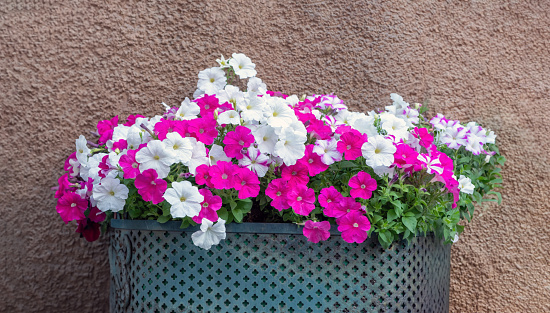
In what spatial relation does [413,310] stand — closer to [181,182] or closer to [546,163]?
[181,182]

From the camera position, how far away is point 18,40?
176 cm

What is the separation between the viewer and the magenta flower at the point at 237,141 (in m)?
1.13

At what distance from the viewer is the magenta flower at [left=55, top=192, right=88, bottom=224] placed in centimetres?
129

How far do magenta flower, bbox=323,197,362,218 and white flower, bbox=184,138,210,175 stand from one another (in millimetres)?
331

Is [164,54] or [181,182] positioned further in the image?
[164,54]

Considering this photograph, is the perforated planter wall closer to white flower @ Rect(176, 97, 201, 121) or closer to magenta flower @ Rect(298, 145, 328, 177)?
magenta flower @ Rect(298, 145, 328, 177)

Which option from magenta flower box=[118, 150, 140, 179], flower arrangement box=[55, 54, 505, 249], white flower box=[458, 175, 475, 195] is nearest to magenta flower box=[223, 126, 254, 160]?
flower arrangement box=[55, 54, 505, 249]

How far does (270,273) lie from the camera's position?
1.14m

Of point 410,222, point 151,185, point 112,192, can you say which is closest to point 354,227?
point 410,222

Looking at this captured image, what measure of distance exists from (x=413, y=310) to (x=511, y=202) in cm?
80

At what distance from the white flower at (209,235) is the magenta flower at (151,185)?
131mm

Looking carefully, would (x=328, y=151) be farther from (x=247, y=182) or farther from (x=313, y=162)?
(x=247, y=182)

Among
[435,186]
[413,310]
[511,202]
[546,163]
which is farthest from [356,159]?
[546,163]

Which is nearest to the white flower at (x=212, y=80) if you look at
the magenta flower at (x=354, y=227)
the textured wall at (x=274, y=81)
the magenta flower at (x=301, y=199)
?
the textured wall at (x=274, y=81)
